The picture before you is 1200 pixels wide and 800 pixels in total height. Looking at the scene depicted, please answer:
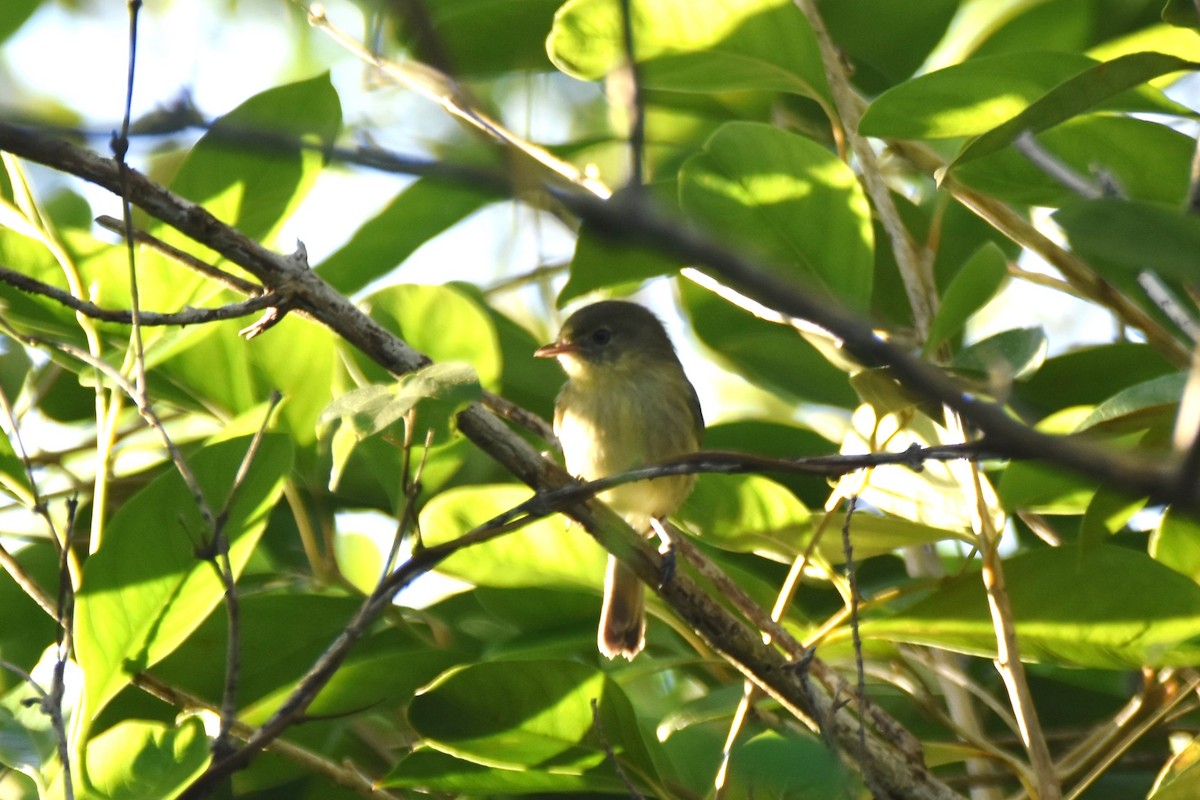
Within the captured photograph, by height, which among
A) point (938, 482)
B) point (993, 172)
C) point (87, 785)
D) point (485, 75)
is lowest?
point (87, 785)

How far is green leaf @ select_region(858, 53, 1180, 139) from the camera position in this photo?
2408 millimetres

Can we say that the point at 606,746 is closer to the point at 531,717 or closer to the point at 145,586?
the point at 531,717

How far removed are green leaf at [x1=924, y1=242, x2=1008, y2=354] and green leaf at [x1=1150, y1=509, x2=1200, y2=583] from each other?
1.96ft

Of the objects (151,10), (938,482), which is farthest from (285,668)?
(151,10)

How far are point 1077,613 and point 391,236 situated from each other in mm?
1650

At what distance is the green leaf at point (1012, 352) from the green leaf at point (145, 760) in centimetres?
142

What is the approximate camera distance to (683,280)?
3203mm

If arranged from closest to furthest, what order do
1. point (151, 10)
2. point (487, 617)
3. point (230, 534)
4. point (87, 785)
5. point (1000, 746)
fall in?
point (87, 785)
point (230, 534)
point (1000, 746)
point (487, 617)
point (151, 10)

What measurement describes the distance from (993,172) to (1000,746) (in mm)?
1224

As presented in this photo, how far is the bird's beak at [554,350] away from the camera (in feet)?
11.9

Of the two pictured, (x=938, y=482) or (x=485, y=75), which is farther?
(x=485, y=75)

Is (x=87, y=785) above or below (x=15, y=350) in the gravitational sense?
below


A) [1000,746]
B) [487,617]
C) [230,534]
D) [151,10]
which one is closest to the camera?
[230,534]

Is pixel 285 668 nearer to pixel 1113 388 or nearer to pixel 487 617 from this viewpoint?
pixel 487 617
